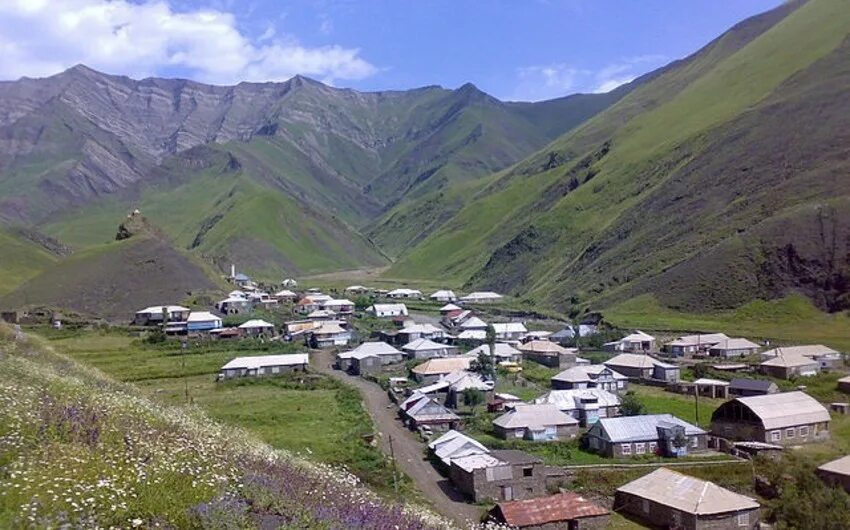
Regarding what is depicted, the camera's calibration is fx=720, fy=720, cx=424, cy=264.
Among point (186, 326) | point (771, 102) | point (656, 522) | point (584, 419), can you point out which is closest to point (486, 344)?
point (584, 419)

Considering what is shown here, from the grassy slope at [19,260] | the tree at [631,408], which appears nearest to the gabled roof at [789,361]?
the tree at [631,408]

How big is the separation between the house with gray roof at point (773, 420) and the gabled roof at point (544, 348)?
80.5ft

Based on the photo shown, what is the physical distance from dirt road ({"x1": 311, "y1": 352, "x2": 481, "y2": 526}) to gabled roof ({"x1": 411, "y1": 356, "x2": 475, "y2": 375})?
404 centimetres

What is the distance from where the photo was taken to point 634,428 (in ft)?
124

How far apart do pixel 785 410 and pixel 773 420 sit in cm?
151

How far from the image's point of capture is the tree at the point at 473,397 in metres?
48.3

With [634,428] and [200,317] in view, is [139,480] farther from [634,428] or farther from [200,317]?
[200,317]

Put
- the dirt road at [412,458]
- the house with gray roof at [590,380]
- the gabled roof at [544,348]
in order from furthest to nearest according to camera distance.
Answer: the gabled roof at [544,348], the house with gray roof at [590,380], the dirt road at [412,458]

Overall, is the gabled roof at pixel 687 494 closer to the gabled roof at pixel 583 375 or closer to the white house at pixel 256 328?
the gabled roof at pixel 583 375

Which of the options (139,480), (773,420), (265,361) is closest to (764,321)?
(773,420)

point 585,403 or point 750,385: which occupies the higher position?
point 585,403

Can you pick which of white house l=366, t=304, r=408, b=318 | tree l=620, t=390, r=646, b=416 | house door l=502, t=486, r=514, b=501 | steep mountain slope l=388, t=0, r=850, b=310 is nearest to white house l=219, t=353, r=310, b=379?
tree l=620, t=390, r=646, b=416

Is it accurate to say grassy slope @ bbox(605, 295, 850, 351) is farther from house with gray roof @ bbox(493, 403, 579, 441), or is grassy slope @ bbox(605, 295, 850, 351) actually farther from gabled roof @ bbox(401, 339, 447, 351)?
house with gray roof @ bbox(493, 403, 579, 441)

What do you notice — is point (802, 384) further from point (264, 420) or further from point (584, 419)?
point (264, 420)
